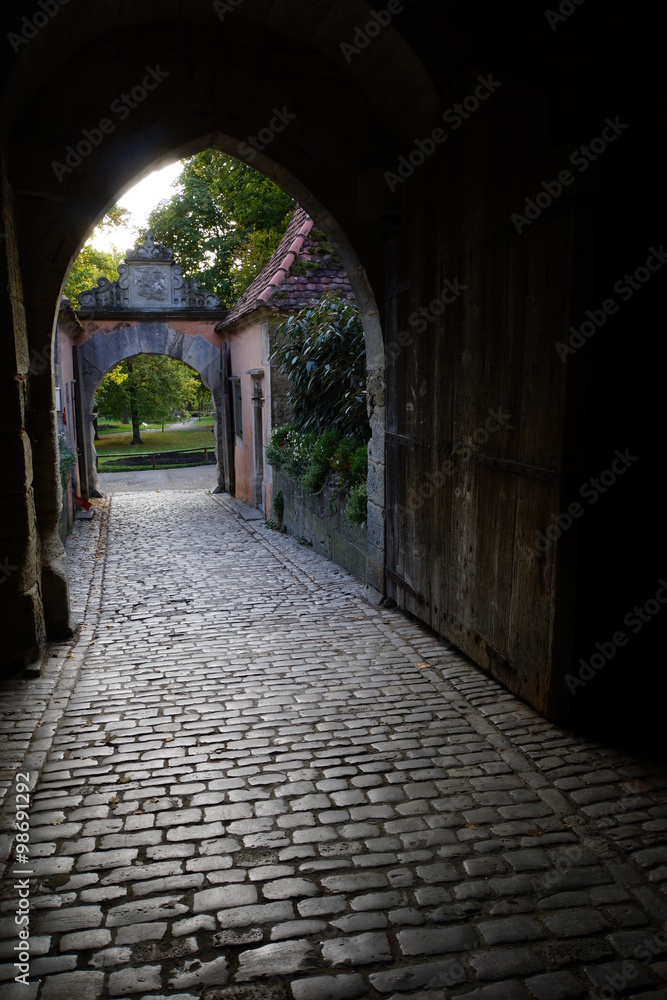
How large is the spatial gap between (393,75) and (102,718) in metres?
4.80

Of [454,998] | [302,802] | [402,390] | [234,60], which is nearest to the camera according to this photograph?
[454,998]

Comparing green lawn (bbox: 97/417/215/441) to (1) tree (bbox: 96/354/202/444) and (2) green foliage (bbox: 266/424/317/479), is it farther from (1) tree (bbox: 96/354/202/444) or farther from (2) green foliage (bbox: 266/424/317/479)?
(2) green foliage (bbox: 266/424/317/479)

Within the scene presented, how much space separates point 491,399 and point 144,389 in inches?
1106

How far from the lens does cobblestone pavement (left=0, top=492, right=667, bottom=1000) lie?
231cm

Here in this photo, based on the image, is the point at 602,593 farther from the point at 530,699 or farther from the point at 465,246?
the point at 465,246

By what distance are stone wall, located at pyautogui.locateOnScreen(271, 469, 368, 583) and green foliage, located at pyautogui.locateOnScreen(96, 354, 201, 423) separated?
64.9 ft

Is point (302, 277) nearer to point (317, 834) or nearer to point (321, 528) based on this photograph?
point (321, 528)

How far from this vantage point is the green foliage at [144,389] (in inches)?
1171

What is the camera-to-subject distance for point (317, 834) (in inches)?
118

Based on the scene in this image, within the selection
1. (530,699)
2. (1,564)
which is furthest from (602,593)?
(1,564)

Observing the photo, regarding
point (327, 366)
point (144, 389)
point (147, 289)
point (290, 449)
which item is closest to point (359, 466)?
point (327, 366)

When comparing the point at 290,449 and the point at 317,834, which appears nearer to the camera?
the point at 317,834

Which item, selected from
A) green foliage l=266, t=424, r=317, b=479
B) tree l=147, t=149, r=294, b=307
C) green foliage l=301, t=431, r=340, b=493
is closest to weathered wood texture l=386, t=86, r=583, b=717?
green foliage l=301, t=431, r=340, b=493

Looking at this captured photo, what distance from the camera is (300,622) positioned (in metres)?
5.98
